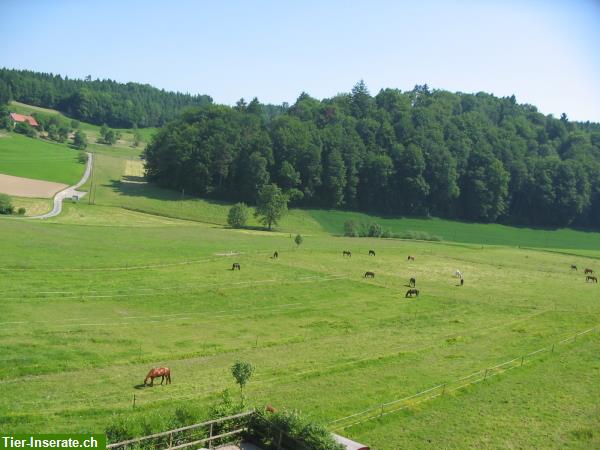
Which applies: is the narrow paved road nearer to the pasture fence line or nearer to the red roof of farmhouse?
the red roof of farmhouse

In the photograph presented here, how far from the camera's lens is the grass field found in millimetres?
26547

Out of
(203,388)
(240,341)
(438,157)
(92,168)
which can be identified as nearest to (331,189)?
(438,157)

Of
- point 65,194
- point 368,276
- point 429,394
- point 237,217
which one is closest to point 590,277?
point 368,276

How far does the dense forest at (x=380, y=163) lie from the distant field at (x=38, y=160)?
1908cm

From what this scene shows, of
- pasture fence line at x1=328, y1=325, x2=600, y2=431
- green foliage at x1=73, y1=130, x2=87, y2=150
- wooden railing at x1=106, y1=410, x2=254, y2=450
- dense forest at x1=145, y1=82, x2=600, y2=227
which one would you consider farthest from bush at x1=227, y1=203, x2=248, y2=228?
green foliage at x1=73, y1=130, x2=87, y2=150

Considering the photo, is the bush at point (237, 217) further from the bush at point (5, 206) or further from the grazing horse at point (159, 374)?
the grazing horse at point (159, 374)

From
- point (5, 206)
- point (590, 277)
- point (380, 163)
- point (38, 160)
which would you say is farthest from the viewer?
point (380, 163)

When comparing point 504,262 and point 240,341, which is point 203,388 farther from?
point 504,262

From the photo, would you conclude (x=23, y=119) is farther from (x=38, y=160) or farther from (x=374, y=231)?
(x=374, y=231)

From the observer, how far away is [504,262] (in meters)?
85.2

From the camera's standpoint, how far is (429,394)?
2969cm

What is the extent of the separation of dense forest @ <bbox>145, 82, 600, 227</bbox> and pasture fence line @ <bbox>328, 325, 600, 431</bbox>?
100 meters

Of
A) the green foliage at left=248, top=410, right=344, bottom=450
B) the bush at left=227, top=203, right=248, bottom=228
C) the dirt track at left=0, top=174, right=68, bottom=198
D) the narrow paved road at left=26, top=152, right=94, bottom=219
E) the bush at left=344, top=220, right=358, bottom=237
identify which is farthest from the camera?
the bush at left=344, top=220, right=358, bottom=237

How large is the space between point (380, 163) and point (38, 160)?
277 ft
